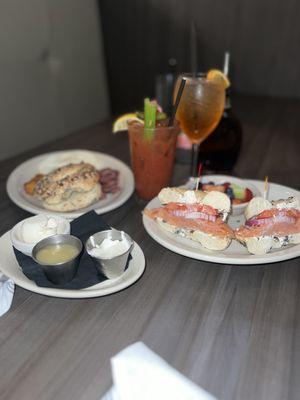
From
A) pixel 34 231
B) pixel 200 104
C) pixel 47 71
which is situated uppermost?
pixel 200 104

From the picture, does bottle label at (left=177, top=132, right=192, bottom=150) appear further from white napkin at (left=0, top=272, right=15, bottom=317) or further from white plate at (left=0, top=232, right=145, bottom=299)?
white napkin at (left=0, top=272, right=15, bottom=317)

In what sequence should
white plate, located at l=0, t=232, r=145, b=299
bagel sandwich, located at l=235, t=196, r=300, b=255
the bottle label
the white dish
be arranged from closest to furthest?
white plate, located at l=0, t=232, r=145, b=299 → bagel sandwich, located at l=235, t=196, r=300, b=255 → the white dish → the bottle label

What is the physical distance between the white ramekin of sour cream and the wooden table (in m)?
0.10

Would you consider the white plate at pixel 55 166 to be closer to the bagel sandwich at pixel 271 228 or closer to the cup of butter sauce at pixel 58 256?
the cup of butter sauce at pixel 58 256

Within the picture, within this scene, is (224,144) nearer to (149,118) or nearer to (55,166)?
(149,118)

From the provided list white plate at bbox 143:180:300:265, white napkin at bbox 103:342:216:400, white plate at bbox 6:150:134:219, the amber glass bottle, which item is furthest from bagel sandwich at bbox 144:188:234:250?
the amber glass bottle

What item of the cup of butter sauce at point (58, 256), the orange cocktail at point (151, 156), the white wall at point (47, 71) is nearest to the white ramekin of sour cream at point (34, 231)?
the cup of butter sauce at point (58, 256)

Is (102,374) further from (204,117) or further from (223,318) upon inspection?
(204,117)

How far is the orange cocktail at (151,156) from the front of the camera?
42.6 inches

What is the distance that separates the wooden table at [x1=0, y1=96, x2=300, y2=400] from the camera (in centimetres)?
61

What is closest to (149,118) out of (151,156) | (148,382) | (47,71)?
(151,156)

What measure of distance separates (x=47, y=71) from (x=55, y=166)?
62.6 inches

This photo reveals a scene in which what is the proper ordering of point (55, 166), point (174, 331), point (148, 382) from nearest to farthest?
point (148, 382), point (174, 331), point (55, 166)

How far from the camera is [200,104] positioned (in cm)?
117
